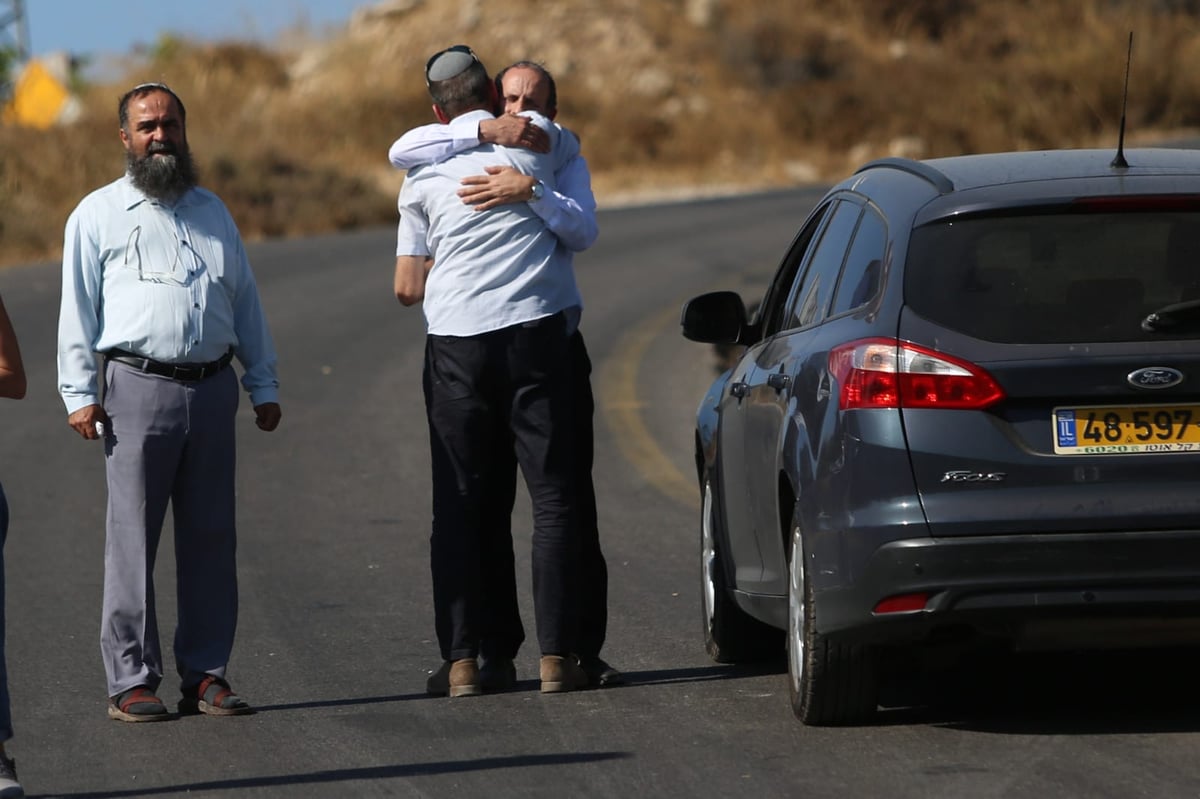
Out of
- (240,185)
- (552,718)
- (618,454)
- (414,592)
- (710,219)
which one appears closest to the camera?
(552,718)

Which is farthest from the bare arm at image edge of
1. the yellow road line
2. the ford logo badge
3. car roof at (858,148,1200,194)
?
the yellow road line

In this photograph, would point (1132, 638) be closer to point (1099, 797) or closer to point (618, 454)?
point (1099, 797)

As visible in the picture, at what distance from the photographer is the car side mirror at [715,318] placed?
24.7 feet

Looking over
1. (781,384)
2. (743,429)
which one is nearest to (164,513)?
(743,429)

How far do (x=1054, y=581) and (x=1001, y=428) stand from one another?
16.3 inches

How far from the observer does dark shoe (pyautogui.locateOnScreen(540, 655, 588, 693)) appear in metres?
7.26

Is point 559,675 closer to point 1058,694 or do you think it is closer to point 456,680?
point 456,680

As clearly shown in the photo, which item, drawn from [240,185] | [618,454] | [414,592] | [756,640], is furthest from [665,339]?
[240,185]

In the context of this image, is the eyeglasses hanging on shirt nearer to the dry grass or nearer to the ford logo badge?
the ford logo badge

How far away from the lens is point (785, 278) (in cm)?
761

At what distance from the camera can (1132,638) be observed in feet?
19.6

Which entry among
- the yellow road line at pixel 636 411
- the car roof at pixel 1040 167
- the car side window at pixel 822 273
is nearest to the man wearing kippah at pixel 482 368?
the car side window at pixel 822 273

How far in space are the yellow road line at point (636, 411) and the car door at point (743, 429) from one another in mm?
4197

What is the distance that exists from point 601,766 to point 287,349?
42.0 feet
